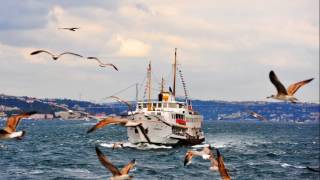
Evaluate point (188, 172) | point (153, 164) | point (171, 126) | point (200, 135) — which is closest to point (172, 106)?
point (171, 126)

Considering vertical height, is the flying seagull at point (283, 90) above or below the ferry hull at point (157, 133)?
above

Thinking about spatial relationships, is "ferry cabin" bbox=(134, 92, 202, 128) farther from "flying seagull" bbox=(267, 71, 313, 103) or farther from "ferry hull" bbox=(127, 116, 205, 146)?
"flying seagull" bbox=(267, 71, 313, 103)

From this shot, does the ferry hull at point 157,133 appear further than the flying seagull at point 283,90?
Yes

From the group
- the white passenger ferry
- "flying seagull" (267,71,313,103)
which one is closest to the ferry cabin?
the white passenger ferry

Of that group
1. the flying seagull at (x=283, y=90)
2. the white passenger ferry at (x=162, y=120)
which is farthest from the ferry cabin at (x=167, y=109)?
the flying seagull at (x=283, y=90)

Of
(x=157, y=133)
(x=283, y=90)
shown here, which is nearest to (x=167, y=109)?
(x=157, y=133)

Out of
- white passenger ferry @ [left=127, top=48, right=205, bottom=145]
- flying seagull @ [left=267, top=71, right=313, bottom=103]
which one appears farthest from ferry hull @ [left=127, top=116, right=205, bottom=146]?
flying seagull @ [left=267, top=71, right=313, bottom=103]

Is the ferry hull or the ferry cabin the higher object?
the ferry cabin

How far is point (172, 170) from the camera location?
62.8 m

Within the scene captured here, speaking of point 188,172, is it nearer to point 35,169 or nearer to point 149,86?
point 35,169

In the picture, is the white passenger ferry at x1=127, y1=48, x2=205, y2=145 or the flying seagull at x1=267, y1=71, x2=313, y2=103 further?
the white passenger ferry at x1=127, y1=48, x2=205, y2=145

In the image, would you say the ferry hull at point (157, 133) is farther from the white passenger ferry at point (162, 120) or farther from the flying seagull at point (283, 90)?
the flying seagull at point (283, 90)

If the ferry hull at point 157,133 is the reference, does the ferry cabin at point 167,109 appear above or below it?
above

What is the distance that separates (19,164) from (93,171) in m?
11.2
